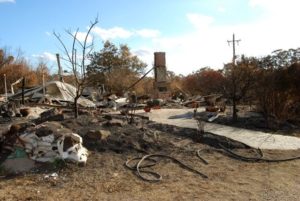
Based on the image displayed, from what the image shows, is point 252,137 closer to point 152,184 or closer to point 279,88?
point 279,88

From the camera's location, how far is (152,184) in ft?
24.2

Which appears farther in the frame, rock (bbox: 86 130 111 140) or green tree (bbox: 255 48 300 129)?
green tree (bbox: 255 48 300 129)

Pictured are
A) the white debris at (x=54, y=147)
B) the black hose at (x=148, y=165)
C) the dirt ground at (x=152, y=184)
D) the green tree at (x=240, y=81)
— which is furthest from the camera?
the green tree at (x=240, y=81)

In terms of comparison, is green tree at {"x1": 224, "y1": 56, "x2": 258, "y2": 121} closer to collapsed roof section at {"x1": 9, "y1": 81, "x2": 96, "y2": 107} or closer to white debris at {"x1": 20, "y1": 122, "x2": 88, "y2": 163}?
white debris at {"x1": 20, "y1": 122, "x2": 88, "y2": 163}

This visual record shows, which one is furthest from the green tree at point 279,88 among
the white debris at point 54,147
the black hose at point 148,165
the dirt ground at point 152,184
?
the white debris at point 54,147

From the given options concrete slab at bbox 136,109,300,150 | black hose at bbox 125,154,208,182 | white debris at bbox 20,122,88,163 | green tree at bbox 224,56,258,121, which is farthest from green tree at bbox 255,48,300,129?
white debris at bbox 20,122,88,163

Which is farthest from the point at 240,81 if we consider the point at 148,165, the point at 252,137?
the point at 148,165

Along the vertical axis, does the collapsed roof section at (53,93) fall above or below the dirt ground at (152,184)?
above

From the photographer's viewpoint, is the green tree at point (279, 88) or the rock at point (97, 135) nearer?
the rock at point (97, 135)

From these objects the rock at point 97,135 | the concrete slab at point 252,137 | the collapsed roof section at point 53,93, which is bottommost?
the concrete slab at point 252,137

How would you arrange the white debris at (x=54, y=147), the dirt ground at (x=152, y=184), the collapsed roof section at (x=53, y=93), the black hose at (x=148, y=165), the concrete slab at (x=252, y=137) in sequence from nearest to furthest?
1. the dirt ground at (x=152, y=184)
2. the black hose at (x=148, y=165)
3. the white debris at (x=54, y=147)
4. the concrete slab at (x=252, y=137)
5. the collapsed roof section at (x=53, y=93)

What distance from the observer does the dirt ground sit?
6.83m

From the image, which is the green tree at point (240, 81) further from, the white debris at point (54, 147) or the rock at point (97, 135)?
the white debris at point (54, 147)

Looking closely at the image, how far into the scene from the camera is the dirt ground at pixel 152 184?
6.83m
